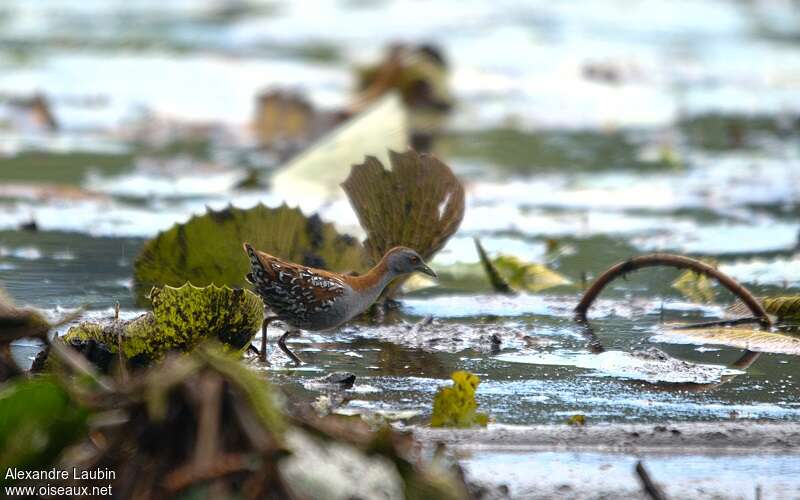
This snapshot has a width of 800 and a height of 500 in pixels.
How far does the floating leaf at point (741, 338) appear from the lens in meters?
3.46

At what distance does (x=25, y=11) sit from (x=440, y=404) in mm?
14456

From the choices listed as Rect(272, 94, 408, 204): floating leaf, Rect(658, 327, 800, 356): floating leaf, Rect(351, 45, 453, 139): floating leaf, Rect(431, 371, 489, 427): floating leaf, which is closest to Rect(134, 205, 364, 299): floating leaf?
Rect(658, 327, 800, 356): floating leaf

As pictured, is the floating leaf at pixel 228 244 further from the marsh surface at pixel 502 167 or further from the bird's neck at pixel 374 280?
the bird's neck at pixel 374 280

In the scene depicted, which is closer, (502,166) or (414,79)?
(502,166)

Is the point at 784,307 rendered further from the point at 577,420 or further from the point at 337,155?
the point at 337,155

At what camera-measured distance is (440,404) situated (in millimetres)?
2656

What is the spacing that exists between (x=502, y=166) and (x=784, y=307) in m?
3.88

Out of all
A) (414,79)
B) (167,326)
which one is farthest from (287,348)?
(414,79)

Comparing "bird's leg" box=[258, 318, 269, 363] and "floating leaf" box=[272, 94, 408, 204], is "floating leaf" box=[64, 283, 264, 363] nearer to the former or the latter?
"bird's leg" box=[258, 318, 269, 363]

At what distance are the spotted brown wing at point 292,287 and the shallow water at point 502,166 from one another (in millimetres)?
149

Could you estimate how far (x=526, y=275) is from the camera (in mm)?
4391

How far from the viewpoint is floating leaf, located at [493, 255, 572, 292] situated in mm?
4366

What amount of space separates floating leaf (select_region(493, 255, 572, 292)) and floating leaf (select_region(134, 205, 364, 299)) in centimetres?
79

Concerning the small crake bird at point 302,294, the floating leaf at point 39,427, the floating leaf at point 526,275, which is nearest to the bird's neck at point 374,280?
the small crake bird at point 302,294
